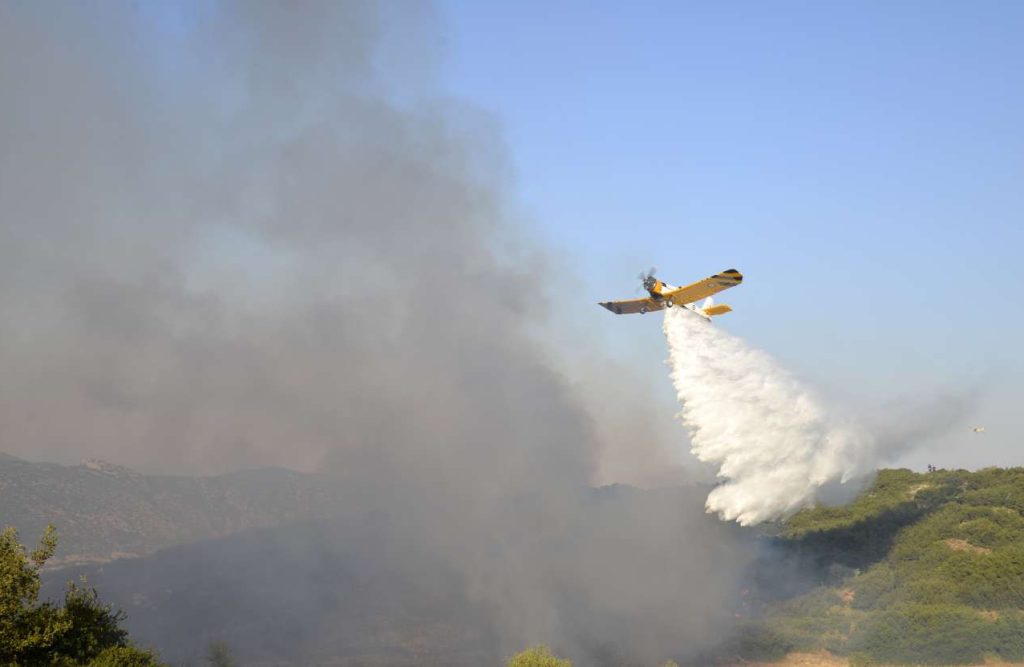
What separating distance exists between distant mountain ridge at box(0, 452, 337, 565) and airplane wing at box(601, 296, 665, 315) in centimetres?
10013

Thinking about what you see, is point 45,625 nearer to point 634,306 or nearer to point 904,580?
point 634,306

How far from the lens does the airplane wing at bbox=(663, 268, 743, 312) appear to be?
61562mm

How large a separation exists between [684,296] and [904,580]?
137 feet

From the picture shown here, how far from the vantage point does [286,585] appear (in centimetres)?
11181

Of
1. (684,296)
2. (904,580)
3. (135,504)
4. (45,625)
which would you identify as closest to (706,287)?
(684,296)

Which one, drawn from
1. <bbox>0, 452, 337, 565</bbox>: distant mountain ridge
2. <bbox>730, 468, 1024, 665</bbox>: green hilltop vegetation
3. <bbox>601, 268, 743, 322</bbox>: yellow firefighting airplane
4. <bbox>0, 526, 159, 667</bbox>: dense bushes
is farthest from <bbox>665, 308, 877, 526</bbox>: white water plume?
<bbox>0, 452, 337, 565</bbox>: distant mountain ridge

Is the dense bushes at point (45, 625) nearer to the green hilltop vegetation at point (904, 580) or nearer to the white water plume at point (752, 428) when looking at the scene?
the white water plume at point (752, 428)

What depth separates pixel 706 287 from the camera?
64.7 meters

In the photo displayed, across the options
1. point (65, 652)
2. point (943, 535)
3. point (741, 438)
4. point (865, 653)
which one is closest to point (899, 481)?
point (943, 535)

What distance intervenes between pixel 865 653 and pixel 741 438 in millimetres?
22904

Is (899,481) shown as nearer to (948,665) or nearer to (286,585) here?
(948,665)

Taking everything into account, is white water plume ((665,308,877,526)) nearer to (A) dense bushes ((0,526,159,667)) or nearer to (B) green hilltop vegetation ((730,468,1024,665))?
(B) green hilltop vegetation ((730,468,1024,665))

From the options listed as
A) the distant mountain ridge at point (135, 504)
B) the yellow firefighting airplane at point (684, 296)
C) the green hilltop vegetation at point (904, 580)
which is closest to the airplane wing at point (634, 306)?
the yellow firefighting airplane at point (684, 296)

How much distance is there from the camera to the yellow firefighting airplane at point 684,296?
62500mm
